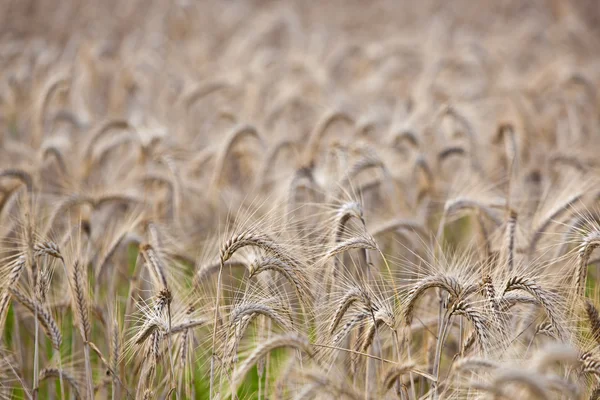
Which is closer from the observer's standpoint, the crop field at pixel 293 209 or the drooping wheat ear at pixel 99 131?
the crop field at pixel 293 209

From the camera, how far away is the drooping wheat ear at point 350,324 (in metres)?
2.45

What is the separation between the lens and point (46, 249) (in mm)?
2693

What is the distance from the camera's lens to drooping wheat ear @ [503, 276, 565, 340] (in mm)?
2318

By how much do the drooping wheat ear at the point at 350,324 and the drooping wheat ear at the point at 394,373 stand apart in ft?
0.74

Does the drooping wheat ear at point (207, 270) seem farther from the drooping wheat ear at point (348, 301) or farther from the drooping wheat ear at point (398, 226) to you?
the drooping wheat ear at point (398, 226)

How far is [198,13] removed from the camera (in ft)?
35.5

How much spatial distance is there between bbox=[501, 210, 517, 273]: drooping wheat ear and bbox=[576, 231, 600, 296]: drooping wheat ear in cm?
41

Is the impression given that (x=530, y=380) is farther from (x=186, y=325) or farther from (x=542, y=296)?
(x=186, y=325)

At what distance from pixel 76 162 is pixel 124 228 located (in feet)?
6.61

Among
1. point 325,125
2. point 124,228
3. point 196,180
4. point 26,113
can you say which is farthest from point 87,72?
point 124,228

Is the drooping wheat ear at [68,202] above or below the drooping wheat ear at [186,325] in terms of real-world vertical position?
above

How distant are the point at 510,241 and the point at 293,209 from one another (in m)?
1.13

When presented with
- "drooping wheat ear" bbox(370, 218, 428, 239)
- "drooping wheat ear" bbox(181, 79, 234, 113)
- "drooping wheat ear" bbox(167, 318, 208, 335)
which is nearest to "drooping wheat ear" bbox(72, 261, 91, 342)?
"drooping wheat ear" bbox(167, 318, 208, 335)

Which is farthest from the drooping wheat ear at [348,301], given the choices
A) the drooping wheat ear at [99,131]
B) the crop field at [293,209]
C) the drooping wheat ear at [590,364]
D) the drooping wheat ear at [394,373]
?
the drooping wheat ear at [99,131]
